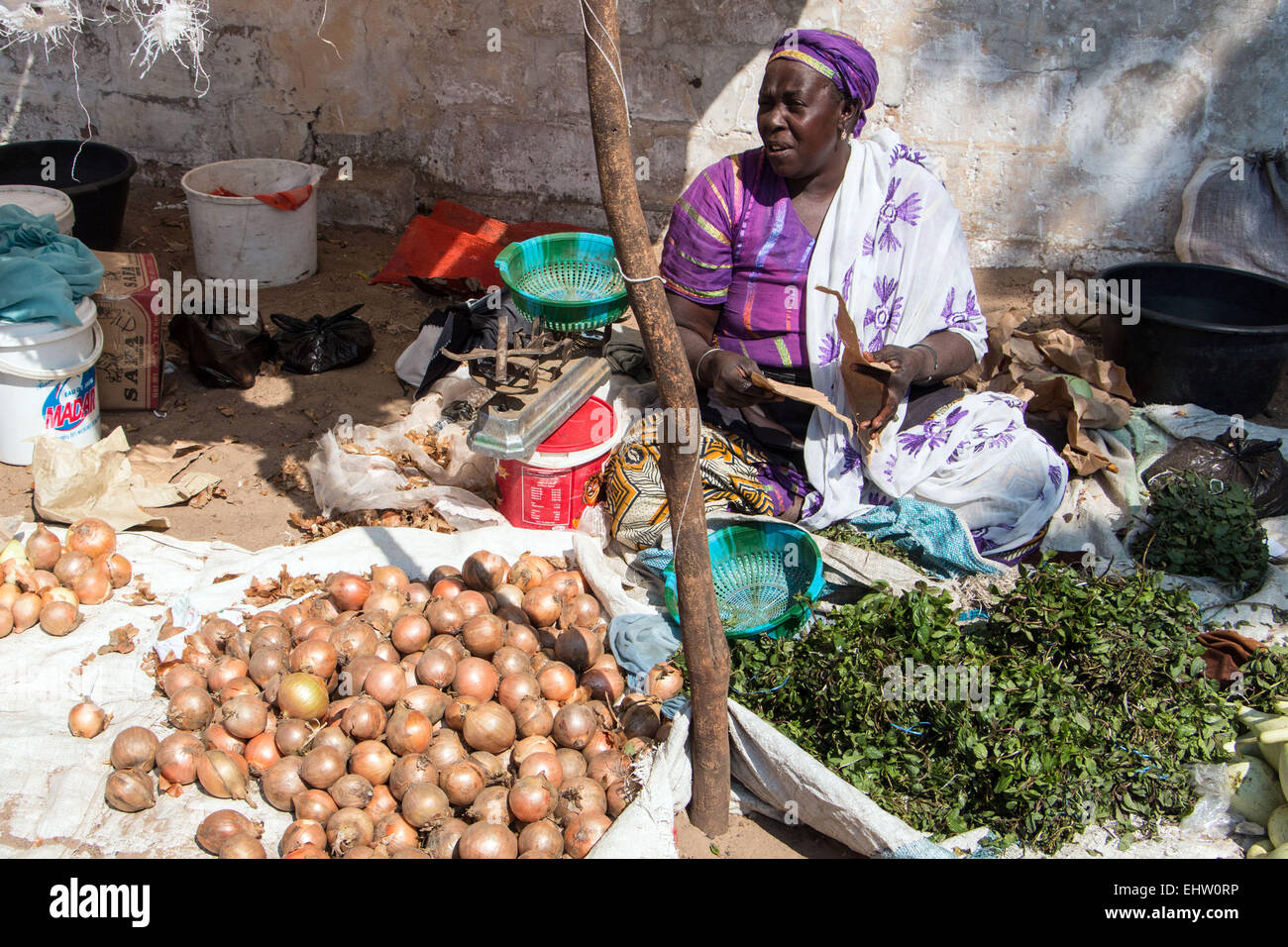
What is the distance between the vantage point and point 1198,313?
15.1ft

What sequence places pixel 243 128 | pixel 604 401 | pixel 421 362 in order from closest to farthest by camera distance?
pixel 604 401, pixel 421 362, pixel 243 128

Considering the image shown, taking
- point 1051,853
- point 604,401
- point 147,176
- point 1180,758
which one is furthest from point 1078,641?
point 147,176

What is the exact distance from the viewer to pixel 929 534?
132 inches

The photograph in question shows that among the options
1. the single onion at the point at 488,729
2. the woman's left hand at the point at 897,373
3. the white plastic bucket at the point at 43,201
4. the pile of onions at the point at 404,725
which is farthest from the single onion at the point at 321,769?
the white plastic bucket at the point at 43,201

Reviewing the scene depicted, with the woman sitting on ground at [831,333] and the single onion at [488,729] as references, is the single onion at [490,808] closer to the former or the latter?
the single onion at [488,729]

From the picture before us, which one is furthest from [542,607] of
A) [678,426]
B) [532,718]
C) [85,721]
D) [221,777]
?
[85,721]

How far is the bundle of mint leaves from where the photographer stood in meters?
2.45

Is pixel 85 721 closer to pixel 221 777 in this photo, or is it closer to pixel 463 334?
pixel 221 777

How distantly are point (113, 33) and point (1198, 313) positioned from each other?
19.3ft

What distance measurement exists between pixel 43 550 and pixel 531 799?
1935 millimetres

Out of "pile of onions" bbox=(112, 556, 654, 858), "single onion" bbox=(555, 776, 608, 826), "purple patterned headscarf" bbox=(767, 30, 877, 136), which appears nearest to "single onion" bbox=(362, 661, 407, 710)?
"pile of onions" bbox=(112, 556, 654, 858)

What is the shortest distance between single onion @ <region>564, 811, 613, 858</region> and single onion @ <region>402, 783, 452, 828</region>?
0.31 m

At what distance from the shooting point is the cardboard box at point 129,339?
4.24m

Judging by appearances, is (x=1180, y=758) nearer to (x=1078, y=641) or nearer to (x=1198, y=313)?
(x=1078, y=641)
